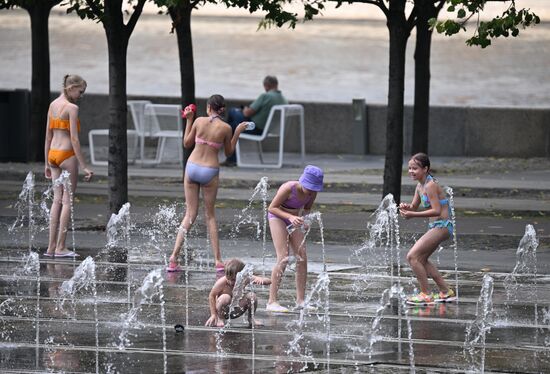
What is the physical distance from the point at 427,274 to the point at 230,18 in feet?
359

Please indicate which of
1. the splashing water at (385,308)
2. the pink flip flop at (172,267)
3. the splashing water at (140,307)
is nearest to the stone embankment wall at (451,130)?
the pink flip flop at (172,267)

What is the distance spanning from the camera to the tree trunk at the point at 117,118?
15891mm

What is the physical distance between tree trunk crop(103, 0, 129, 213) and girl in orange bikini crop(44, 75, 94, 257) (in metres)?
2.17

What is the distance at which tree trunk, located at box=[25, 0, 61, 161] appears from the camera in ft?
73.5

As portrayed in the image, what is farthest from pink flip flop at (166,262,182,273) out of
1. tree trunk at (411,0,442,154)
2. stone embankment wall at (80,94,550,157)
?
stone embankment wall at (80,94,550,157)

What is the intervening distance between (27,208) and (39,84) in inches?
219

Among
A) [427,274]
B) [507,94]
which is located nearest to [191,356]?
[427,274]

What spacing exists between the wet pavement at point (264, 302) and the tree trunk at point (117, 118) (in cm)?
43

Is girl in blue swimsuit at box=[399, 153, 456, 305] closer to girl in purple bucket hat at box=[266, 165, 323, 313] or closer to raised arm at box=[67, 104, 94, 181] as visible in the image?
girl in purple bucket hat at box=[266, 165, 323, 313]

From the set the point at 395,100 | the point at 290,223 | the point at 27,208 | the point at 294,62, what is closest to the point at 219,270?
the point at 290,223

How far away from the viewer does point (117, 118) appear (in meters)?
16.0

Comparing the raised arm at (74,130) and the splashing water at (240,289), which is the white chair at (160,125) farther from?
the splashing water at (240,289)

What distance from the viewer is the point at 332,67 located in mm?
68688

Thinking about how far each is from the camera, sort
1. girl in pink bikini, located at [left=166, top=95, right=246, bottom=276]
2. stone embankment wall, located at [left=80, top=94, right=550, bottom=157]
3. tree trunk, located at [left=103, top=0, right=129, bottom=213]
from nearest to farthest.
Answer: girl in pink bikini, located at [left=166, top=95, right=246, bottom=276]
tree trunk, located at [left=103, top=0, right=129, bottom=213]
stone embankment wall, located at [left=80, top=94, right=550, bottom=157]
